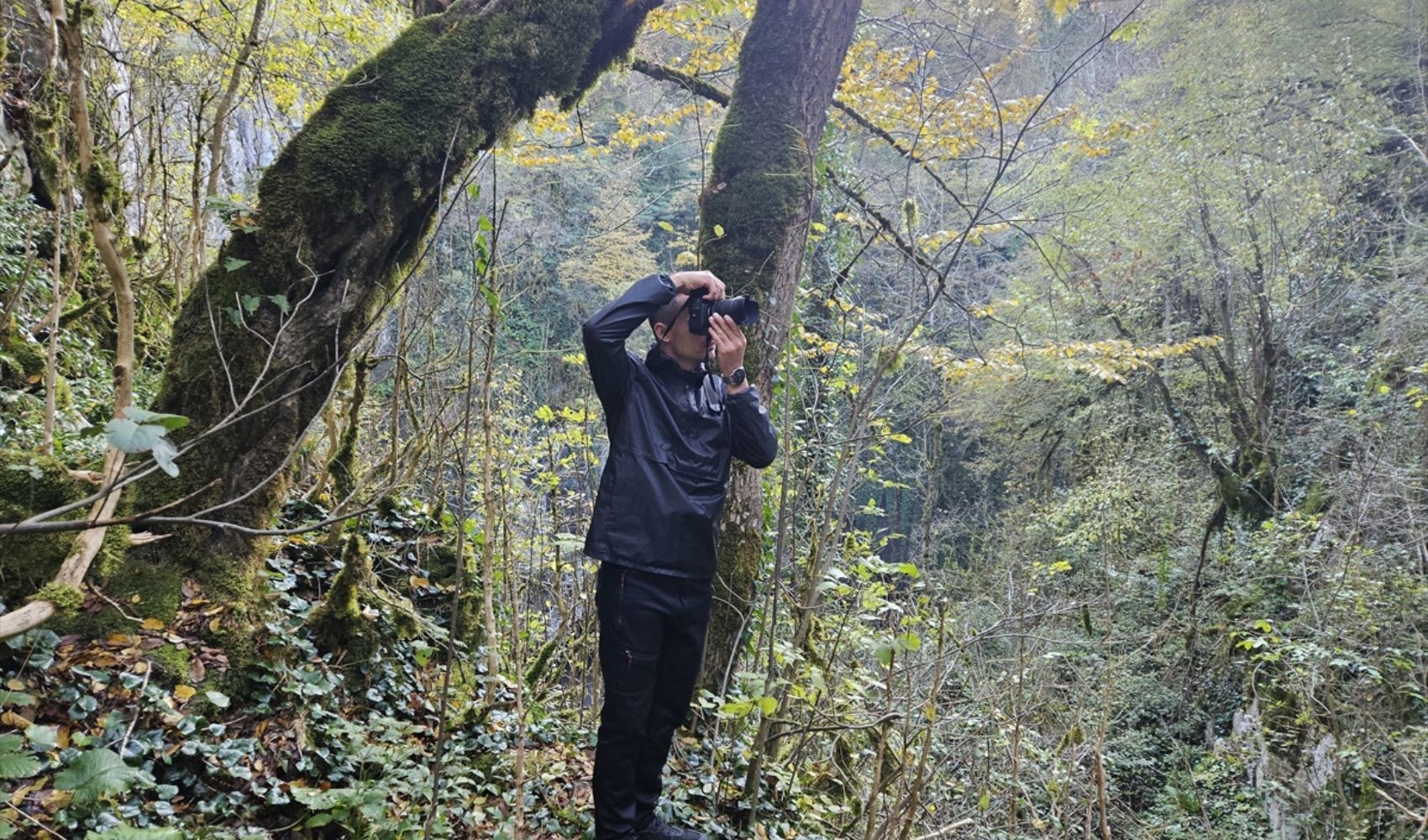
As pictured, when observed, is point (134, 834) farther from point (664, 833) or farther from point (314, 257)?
point (314, 257)

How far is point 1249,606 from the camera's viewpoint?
7.29 m

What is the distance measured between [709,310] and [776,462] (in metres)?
2.00

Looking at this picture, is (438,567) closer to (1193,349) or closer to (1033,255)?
(1193,349)

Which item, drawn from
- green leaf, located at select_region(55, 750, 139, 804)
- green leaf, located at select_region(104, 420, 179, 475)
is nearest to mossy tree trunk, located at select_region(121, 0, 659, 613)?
green leaf, located at select_region(55, 750, 139, 804)

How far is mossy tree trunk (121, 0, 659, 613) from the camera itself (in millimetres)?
2408

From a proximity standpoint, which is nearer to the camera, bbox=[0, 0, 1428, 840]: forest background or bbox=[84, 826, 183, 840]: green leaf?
bbox=[84, 826, 183, 840]: green leaf

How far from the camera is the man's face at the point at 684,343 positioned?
225cm

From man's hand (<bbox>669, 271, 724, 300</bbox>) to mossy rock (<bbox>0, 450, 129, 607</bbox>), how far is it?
189 cm

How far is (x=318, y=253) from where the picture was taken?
2.57 m

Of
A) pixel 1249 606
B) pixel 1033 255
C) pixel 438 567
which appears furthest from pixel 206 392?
pixel 1033 255

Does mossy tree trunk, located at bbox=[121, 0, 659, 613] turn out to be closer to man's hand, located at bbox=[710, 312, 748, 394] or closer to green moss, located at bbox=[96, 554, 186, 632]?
green moss, located at bbox=[96, 554, 186, 632]

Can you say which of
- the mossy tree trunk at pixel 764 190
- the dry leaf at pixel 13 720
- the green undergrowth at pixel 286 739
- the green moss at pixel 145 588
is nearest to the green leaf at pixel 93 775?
the green undergrowth at pixel 286 739

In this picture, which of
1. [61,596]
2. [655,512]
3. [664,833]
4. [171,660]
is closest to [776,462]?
[655,512]

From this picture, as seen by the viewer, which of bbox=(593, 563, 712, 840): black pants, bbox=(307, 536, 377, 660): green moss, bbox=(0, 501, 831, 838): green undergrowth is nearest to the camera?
bbox=(0, 501, 831, 838): green undergrowth
